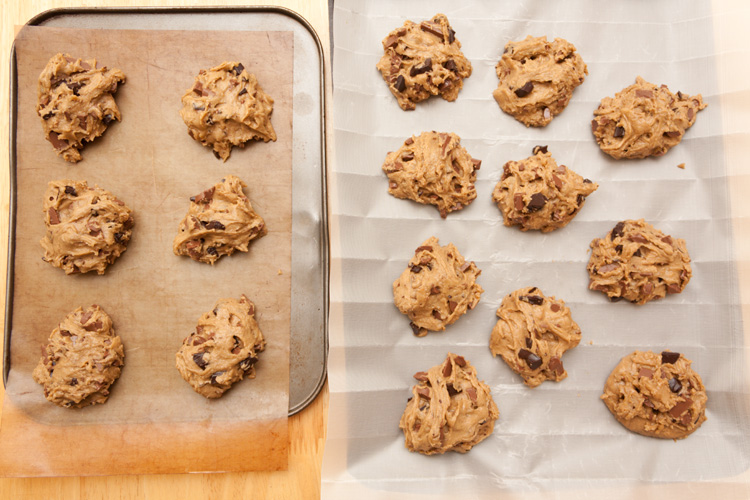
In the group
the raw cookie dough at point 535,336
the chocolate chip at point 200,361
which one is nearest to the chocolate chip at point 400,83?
the raw cookie dough at point 535,336

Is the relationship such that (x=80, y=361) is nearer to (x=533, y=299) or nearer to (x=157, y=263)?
(x=157, y=263)

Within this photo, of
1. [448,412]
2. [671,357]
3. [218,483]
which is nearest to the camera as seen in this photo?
[448,412]

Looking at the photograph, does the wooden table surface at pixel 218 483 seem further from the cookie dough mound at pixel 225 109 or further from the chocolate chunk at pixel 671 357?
the chocolate chunk at pixel 671 357

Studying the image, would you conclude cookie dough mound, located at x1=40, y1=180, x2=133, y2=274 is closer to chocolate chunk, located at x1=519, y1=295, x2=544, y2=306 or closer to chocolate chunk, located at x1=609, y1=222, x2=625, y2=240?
chocolate chunk, located at x1=519, y1=295, x2=544, y2=306

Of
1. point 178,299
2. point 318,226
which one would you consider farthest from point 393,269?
point 178,299

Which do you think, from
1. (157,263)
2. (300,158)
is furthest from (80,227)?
(300,158)

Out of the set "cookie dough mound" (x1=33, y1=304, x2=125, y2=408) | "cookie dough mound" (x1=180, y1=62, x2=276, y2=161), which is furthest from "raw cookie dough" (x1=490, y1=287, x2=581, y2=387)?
"cookie dough mound" (x1=33, y1=304, x2=125, y2=408)
